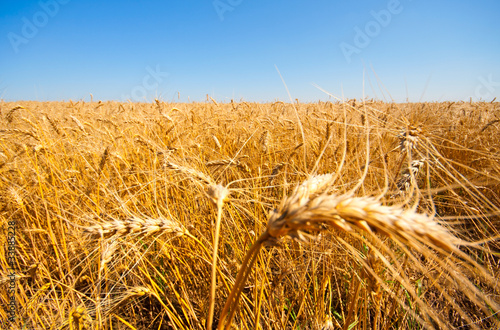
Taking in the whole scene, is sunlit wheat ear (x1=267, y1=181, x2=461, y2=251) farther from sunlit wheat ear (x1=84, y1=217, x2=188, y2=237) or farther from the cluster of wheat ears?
sunlit wheat ear (x1=84, y1=217, x2=188, y2=237)

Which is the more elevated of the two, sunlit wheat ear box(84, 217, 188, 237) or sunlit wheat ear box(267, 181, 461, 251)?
sunlit wheat ear box(267, 181, 461, 251)

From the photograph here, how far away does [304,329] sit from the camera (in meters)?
1.21

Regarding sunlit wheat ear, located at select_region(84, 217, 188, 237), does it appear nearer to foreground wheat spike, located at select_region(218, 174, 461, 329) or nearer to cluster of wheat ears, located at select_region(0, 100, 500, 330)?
cluster of wheat ears, located at select_region(0, 100, 500, 330)

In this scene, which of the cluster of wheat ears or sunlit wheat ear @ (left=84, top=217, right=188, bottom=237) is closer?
the cluster of wheat ears

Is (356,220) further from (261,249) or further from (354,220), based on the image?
(261,249)

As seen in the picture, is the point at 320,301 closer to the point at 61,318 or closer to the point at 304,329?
the point at 304,329

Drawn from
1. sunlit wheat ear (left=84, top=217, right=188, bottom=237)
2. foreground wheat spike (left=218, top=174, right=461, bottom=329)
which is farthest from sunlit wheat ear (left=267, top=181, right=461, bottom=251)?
sunlit wheat ear (left=84, top=217, right=188, bottom=237)

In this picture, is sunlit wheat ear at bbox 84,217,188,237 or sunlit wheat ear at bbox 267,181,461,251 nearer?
sunlit wheat ear at bbox 267,181,461,251

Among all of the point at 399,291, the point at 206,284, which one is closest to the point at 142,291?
the point at 206,284

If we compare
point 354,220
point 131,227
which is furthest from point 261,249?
point 354,220

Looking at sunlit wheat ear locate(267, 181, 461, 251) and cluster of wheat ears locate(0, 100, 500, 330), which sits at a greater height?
sunlit wheat ear locate(267, 181, 461, 251)

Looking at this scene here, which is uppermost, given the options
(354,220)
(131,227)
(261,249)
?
(354,220)

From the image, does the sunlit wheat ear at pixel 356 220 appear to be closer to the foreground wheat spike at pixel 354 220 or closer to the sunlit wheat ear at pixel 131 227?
the foreground wheat spike at pixel 354 220

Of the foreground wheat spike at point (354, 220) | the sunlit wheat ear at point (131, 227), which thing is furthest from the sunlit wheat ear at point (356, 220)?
the sunlit wheat ear at point (131, 227)
